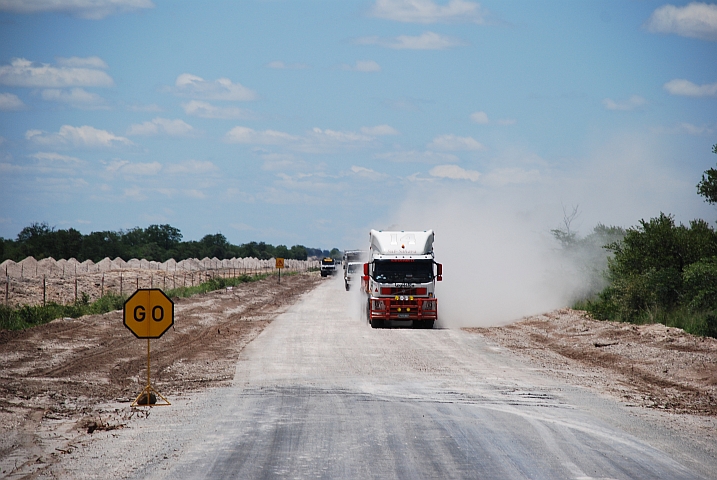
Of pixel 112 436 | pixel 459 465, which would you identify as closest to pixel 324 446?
pixel 459 465

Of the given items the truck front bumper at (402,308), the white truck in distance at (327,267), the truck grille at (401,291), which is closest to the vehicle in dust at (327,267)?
the white truck in distance at (327,267)

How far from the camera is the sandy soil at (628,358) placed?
51.7 feet

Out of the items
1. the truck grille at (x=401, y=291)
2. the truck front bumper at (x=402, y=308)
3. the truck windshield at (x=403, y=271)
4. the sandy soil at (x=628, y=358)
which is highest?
the truck windshield at (x=403, y=271)

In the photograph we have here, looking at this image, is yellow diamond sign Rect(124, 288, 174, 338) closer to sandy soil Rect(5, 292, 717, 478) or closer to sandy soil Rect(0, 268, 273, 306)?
sandy soil Rect(5, 292, 717, 478)

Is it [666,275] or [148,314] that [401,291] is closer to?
[666,275]

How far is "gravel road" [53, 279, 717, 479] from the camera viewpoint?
30.6 ft

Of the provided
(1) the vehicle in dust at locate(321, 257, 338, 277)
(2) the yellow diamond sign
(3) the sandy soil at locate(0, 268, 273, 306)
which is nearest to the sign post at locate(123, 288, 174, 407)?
(2) the yellow diamond sign

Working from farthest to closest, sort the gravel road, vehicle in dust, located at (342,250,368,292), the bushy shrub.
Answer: vehicle in dust, located at (342,250,368,292) < the bushy shrub < the gravel road

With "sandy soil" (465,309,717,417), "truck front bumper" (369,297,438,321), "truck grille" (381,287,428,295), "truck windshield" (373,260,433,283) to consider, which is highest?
"truck windshield" (373,260,433,283)

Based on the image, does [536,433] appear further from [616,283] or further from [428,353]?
[616,283]

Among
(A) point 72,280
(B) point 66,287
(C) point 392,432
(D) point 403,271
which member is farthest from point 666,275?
(A) point 72,280

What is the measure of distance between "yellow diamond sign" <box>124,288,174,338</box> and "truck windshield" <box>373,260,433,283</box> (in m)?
16.8

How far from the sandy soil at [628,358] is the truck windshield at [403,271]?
3.13 meters

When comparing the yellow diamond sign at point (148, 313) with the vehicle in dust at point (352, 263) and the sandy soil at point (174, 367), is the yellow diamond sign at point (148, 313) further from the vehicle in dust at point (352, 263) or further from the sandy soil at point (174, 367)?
the vehicle in dust at point (352, 263)
